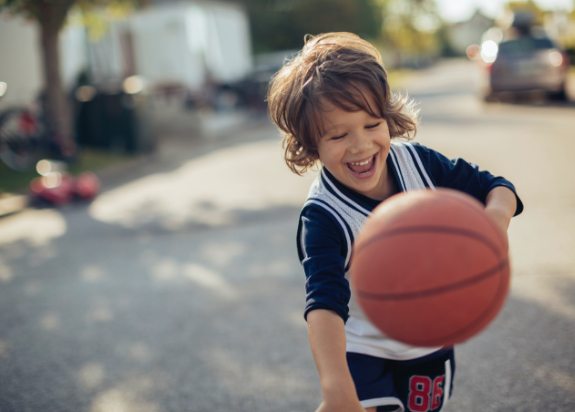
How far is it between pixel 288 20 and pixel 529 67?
31.5 meters

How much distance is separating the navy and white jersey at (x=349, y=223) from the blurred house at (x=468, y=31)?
131 m

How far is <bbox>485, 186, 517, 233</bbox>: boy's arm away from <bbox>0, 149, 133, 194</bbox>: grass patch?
9.53m

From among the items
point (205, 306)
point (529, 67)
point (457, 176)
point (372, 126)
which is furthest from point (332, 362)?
point (529, 67)

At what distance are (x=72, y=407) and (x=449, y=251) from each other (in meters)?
2.67

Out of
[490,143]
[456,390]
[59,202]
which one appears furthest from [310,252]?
[490,143]

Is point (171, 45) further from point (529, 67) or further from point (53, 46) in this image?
point (529, 67)

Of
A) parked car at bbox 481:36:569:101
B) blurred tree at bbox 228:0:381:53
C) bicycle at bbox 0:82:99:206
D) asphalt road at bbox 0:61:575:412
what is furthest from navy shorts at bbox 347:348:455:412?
blurred tree at bbox 228:0:381:53

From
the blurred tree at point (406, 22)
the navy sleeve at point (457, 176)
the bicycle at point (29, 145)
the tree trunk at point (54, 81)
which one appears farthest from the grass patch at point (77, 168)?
the blurred tree at point (406, 22)

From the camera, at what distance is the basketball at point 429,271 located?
1.94 metres

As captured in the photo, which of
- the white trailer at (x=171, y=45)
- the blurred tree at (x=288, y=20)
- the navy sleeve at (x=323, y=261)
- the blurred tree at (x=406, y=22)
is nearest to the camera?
the navy sleeve at (x=323, y=261)

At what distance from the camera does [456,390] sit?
3.65 meters

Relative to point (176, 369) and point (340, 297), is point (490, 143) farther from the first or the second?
point (340, 297)

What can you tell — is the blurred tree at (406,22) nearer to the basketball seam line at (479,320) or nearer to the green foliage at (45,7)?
the green foliage at (45,7)

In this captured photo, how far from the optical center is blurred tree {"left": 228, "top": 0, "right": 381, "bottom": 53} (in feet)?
152
